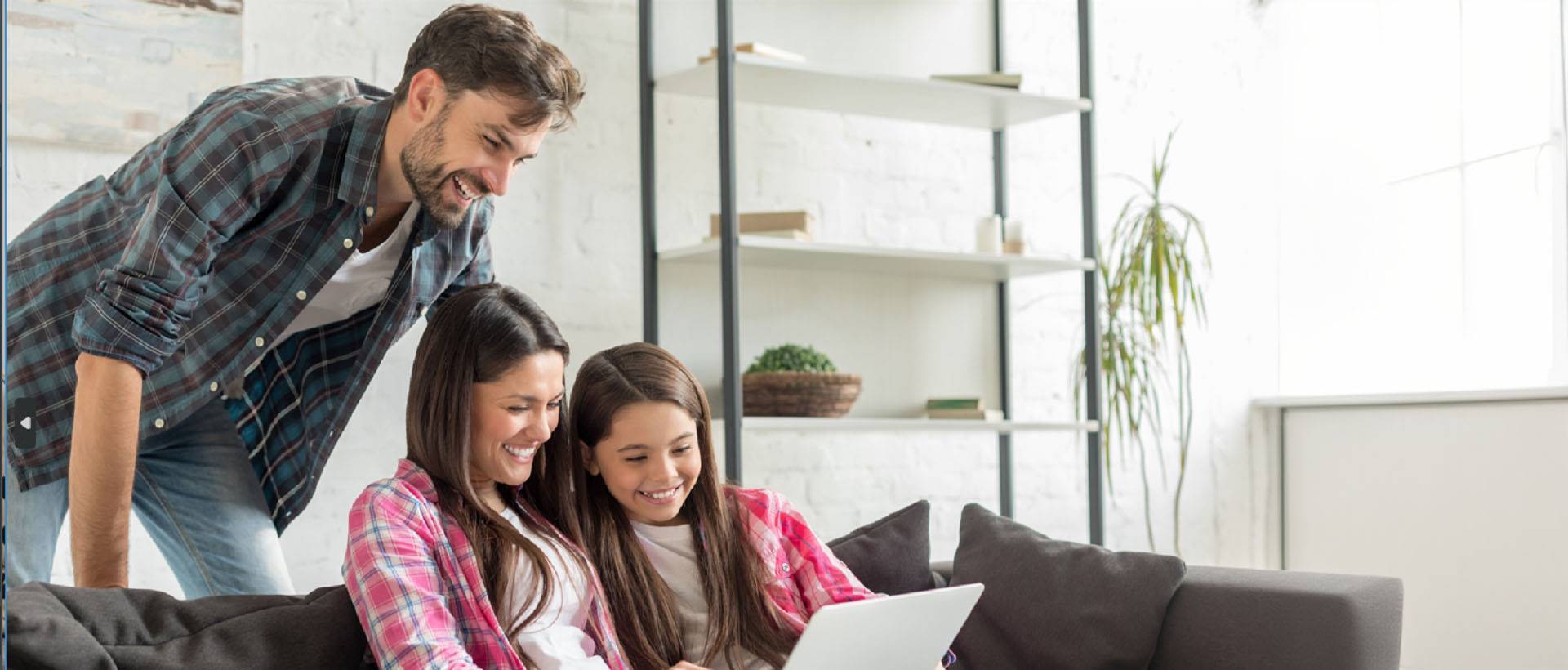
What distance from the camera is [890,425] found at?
2984 mm

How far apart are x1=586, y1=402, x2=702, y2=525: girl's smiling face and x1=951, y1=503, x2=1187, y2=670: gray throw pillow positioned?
2.00ft

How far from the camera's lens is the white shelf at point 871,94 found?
9.48ft

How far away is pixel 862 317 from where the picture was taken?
334 centimetres

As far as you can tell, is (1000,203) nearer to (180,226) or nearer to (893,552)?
(893,552)

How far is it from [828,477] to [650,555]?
1547 millimetres

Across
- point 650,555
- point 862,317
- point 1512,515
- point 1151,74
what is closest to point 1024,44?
point 1151,74

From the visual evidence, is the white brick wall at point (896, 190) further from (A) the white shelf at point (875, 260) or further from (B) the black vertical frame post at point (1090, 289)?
(B) the black vertical frame post at point (1090, 289)

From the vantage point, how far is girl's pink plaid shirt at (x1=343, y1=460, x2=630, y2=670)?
145cm

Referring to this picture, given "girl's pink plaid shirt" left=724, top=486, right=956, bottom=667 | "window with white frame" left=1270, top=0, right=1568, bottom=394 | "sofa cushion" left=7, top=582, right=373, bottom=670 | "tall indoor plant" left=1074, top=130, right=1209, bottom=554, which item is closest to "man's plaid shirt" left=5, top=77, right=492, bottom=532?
"sofa cushion" left=7, top=582, right=373, bottom=670

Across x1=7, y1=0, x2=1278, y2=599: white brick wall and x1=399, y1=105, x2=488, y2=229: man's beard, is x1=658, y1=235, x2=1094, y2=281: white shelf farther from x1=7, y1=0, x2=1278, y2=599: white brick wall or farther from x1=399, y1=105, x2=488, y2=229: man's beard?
x1=399, y1=105, x2=488, y2=229: man's beard

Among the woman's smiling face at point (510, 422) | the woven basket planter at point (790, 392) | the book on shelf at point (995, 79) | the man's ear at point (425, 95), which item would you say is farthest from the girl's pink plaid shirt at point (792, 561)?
the book on shelf at point (995, 79)

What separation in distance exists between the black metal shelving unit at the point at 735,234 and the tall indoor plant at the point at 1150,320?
23 centimetres

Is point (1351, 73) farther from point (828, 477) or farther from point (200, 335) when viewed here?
point (200, 335)

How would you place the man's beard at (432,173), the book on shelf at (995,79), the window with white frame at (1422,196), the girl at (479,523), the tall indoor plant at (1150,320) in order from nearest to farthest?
1. the girl at (479,523)
2. the man's beard at (432,173)
3. the book on shelf at (995,79)
4. the window with white frame at (1422,196)
5. the tall indoor plant at (1150,320)
